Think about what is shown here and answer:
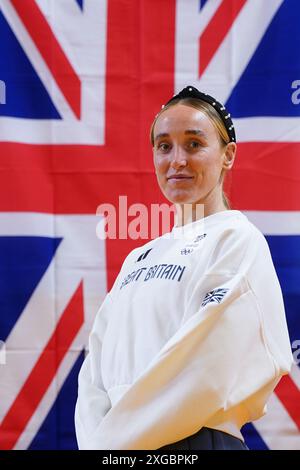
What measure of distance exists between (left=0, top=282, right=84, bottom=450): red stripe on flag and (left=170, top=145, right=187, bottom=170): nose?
2.54ft

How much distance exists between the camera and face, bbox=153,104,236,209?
1282 mm

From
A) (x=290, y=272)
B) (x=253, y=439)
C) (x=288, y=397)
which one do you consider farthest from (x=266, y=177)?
(x=253, y=439)

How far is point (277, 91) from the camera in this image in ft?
6.50

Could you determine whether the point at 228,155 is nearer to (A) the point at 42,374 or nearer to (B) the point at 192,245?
(B) the point at 192,245

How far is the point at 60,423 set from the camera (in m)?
1.96

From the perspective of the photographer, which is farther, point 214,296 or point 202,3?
point 202,3

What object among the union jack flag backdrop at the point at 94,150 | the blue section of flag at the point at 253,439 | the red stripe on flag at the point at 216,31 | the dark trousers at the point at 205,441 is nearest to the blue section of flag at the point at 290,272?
the union jack flag backdrop at the point at 94,150

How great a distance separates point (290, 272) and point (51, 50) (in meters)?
0.88

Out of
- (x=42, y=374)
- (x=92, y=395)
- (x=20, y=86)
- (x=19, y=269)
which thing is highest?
(x=20, y=86)

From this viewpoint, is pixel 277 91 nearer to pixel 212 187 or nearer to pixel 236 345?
pixel 212 187

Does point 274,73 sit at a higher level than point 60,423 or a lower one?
→ higher

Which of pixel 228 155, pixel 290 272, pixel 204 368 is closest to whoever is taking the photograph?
pixel 204 368

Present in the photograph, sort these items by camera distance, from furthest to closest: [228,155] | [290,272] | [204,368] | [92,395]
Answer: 1. [290,272]
2. [228,155]
3. [92,395]
4. [204,368]

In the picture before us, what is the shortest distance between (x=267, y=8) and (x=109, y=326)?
1106 millimetres
